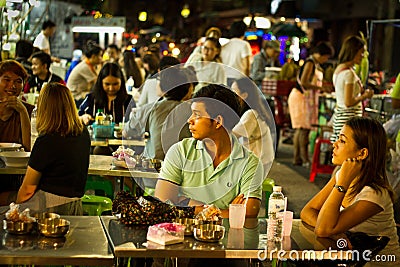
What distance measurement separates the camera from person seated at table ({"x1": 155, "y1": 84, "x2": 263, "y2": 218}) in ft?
15.2

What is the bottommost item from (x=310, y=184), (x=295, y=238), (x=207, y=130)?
(x=310, y=184)

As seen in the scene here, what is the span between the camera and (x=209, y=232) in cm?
381

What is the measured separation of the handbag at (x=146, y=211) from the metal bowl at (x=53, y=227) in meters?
0.36

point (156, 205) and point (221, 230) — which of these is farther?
point (156, 205)

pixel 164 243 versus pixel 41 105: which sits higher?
pixel 41 105

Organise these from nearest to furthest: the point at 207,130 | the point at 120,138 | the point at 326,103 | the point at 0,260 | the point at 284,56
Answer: the point at 0,260
the point at 207,130
the point at 120,138
the point at 326,103
the point at 284,56

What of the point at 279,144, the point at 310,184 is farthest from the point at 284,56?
the point at 310,184

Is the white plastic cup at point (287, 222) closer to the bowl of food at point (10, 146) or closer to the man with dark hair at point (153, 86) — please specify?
the bowl of food at point (10, 146)

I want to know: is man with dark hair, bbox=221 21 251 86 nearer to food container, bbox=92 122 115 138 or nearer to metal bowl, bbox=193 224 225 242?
food container, bbox=92 122 115 138

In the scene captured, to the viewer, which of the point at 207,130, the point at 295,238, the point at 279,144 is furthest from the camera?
the point at 279,144

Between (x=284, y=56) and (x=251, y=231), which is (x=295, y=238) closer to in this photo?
(x=251, y=231)

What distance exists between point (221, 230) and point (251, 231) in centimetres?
32

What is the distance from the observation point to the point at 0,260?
3.44 meters

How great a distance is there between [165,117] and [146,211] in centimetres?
298
